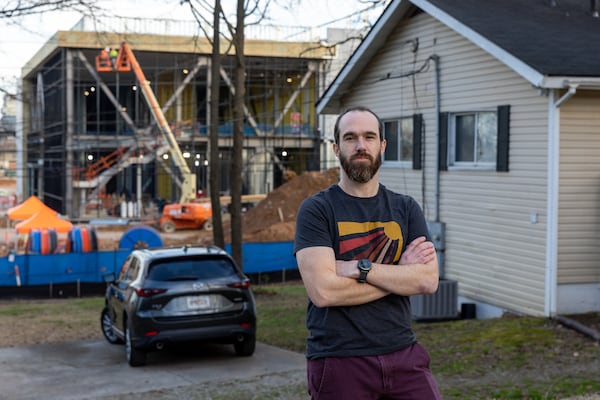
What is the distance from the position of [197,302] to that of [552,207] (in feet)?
18.5

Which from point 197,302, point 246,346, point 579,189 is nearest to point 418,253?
point 197,302

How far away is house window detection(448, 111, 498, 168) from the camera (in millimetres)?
13883

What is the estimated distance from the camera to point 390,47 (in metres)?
16.9

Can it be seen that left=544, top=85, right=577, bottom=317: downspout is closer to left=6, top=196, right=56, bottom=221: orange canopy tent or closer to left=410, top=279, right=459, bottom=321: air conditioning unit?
left=410, top=279, right=459, bottom=321: air conditioning unit

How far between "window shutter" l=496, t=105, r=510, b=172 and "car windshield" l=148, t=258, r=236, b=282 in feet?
17.4

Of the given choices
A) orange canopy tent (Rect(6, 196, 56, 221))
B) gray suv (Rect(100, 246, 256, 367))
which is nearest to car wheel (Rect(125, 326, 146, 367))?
gray suv (Rect(100, 246, 256, 367))

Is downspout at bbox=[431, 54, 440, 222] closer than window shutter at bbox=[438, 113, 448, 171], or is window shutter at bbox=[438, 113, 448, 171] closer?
window shutter at bbox=[438, 113, 448, 171]

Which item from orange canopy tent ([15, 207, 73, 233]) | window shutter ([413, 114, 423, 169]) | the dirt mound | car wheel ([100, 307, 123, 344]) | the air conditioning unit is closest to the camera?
car wheel ([100, 307, 123, 344])

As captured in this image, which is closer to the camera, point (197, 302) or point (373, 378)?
point (373, 378)

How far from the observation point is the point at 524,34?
13.5 m

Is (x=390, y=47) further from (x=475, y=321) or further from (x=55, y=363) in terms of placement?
(x=55, y=363)

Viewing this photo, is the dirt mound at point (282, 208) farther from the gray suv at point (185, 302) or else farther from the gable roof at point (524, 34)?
the gray suv at point (185, 302)

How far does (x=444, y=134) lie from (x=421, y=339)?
5.04m

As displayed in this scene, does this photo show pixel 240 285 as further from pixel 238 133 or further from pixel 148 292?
pixel 238 133
